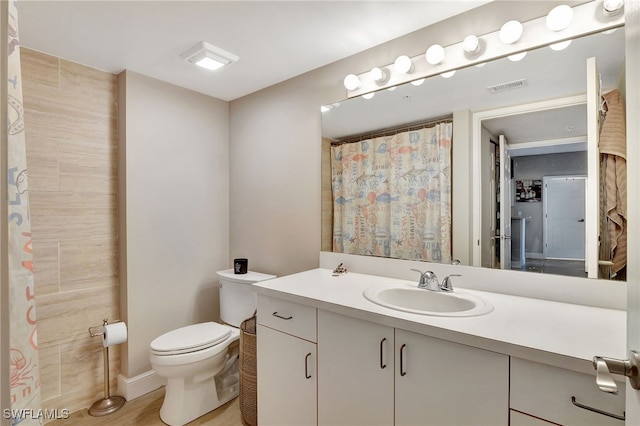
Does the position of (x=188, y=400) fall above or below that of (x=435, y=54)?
below

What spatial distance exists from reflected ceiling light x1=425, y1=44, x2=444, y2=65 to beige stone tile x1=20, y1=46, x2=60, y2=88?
7.45 ft

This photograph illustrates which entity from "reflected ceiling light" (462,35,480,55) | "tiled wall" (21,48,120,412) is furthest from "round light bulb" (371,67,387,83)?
"tiled wall" (21,48,120,412)

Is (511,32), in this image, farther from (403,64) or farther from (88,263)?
(88,263)

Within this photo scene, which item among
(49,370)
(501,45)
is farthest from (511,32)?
(49,370)

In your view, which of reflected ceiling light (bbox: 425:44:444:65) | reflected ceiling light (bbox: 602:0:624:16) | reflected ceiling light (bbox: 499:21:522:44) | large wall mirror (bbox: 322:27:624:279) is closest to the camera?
reflected ceiling light (bbox: 602:0:624:16)

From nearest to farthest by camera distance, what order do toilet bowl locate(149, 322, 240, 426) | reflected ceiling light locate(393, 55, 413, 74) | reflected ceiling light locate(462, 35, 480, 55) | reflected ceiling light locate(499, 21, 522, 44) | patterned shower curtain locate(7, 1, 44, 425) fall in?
patterned shower curtain locate(7, 1, 44, 425), reflected ceiling light locate(499, 21, 522, 44), reflected ceiling light locate(462, 35, 480, 55), reflected ceiling light locate(393, 55, 413, 74), toilet bowl locate(149, 322, 240, 426)

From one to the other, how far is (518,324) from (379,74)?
1.48 meters

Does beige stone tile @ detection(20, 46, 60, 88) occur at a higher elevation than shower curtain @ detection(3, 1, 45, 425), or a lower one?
higher

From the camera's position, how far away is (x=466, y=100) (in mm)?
1627

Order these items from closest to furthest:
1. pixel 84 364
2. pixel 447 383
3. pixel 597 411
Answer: pixel 597 411 < pixel 447 383 < pixel 84 364

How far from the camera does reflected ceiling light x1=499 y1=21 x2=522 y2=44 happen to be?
4.66ft

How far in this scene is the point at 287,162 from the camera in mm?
2402

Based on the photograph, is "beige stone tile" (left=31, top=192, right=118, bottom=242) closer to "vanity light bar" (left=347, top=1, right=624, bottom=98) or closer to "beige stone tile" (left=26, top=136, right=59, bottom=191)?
"beige stone tile" (left=26, top=136, right=59, bottom=191)

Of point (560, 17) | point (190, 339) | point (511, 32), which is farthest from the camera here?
point (190, 339)
